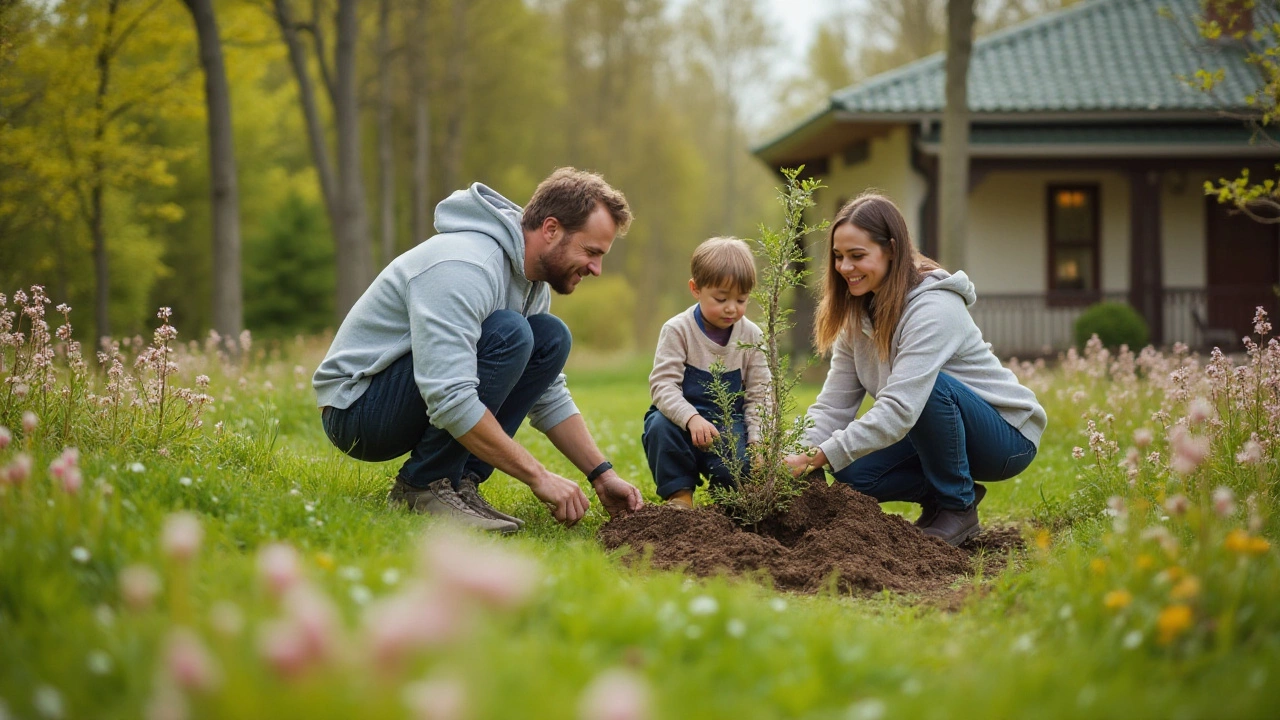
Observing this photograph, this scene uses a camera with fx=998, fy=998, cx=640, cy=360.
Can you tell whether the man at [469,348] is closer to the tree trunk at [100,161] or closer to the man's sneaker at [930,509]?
the man's sneaker at [930,509]

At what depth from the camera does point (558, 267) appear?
405 cm

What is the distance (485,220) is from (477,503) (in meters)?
1.18

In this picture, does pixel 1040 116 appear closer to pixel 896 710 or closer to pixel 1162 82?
pixel 1162 82

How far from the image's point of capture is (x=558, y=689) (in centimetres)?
174

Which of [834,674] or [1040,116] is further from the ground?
[1040,116]

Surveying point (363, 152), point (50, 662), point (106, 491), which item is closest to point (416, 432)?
point (106, 491)

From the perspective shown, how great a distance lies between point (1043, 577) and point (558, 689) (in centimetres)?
187

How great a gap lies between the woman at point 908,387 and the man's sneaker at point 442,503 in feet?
4.03

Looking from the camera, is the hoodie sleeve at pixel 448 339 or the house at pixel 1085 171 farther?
the house at pixel 1085 171

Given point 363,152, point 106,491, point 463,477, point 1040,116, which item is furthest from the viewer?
point 363,152

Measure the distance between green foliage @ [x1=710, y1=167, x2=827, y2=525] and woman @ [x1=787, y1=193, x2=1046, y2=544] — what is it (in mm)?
127

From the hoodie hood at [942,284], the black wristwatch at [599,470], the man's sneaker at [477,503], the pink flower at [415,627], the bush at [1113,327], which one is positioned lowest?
the bush at [1113,327]

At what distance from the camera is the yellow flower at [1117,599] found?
234 cm

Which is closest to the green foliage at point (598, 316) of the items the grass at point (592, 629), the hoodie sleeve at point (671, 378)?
the hoodie sleeve at point (671, 378)
